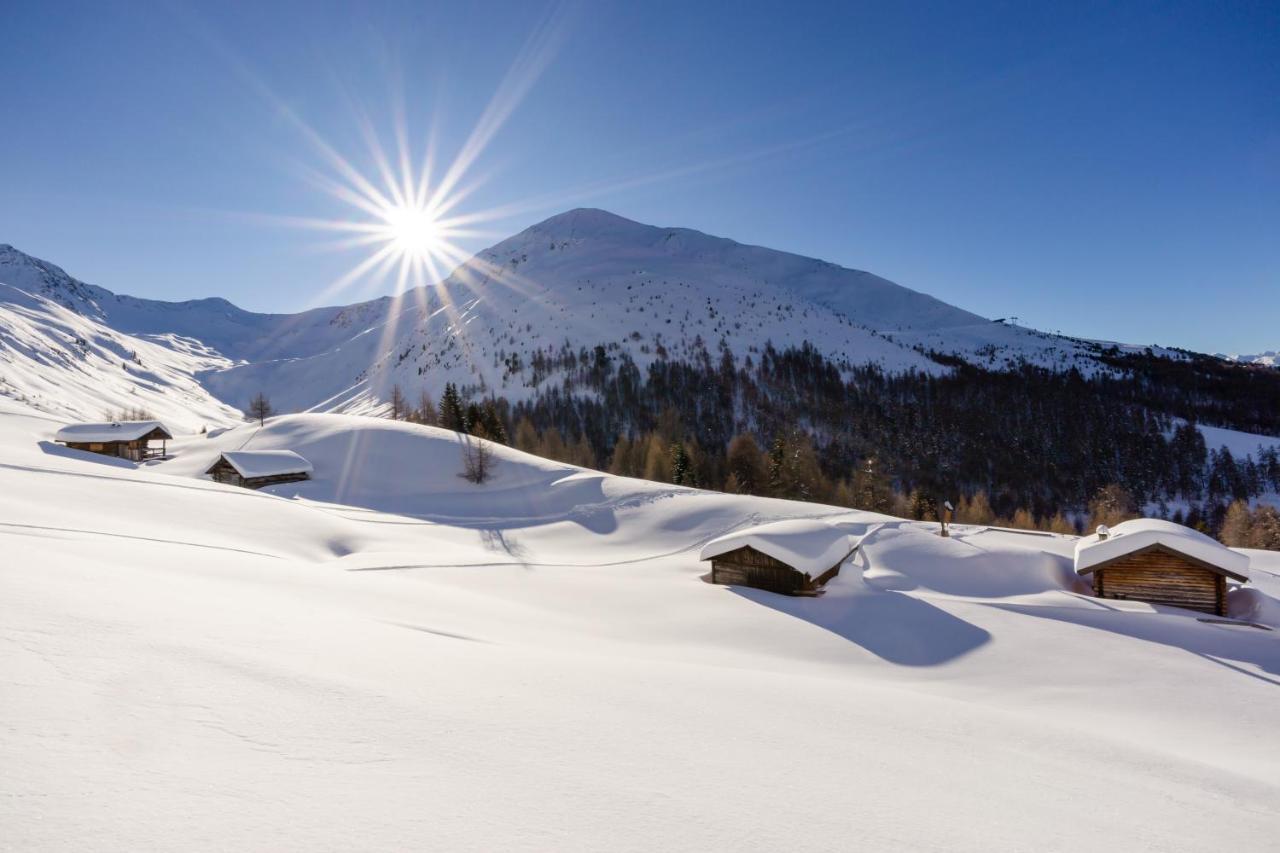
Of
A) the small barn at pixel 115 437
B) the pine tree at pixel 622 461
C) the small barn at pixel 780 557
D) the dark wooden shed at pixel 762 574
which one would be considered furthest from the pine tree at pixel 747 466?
the small barn at pixel 115 437

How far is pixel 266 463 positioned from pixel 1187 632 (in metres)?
59.5

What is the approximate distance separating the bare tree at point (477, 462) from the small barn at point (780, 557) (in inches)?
1175

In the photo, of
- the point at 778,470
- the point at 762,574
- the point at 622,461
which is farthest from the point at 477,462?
the point at 762,574

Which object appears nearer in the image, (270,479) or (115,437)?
(270,479)

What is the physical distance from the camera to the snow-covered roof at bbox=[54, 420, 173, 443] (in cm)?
5244

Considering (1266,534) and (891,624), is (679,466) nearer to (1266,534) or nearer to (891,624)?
(891,624)

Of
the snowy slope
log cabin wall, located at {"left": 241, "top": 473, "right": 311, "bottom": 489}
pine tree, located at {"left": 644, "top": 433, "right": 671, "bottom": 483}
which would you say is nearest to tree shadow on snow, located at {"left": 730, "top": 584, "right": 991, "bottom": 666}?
pine tree, located at {"left": 644, "top": 433, "right": 671, "bottom": 483}

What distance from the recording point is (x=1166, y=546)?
2342 centimetres

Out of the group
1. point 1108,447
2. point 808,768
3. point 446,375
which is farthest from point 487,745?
point 446,375

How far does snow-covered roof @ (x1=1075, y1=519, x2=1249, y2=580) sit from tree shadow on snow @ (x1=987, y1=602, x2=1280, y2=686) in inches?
101

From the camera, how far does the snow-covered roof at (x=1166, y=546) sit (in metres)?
22.7

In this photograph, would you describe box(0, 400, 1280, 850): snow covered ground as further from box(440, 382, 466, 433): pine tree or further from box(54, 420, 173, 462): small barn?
box(440, 382, 466, 433): pine tree

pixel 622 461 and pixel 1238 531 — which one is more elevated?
pixel 622 461

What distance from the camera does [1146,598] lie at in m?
24.1
